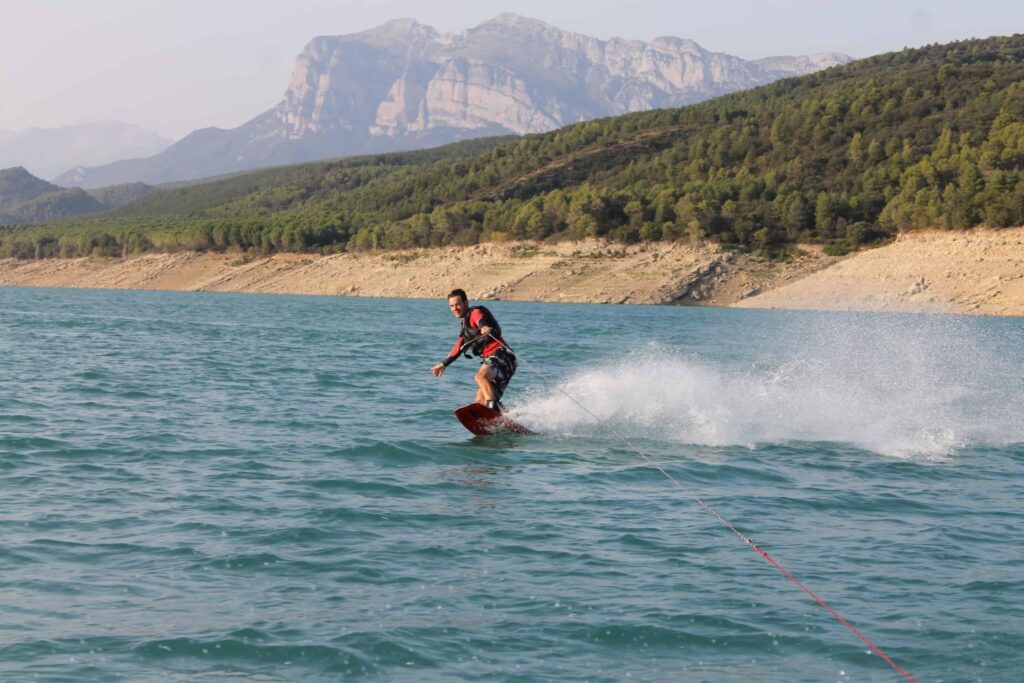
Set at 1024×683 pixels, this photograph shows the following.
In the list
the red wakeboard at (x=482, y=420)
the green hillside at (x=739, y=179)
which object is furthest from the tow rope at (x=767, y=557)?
the green hillside at (x=739, y=179)

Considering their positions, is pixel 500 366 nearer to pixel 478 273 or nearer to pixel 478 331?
pixel 478 331

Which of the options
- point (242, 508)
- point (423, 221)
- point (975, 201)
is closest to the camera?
point (242, 508)

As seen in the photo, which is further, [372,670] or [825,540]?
[825,540]

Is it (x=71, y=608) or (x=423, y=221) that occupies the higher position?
(x=423, y=221)

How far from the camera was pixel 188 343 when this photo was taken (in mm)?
34906

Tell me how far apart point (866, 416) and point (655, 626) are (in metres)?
11.1

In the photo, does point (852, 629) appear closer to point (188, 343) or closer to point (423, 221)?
point (188, 343)

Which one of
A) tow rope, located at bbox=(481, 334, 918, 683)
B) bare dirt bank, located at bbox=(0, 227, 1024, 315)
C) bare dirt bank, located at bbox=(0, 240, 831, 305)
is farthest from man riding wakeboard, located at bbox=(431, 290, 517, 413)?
bare dirt bank, located at bbox=(0, 240, 831, 305)

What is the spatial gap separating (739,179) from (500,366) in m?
84.3

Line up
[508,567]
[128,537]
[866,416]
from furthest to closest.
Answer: [866,416] → [128,537] → [508,567]

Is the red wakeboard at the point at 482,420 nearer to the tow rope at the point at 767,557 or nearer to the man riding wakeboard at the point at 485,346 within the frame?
the man riding wakeboard at the point at 485,346

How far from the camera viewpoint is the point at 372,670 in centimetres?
693

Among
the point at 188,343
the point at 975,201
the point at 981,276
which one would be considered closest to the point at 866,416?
the point at 188,343

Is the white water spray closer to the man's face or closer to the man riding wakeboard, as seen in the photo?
the man riding wakeboard
